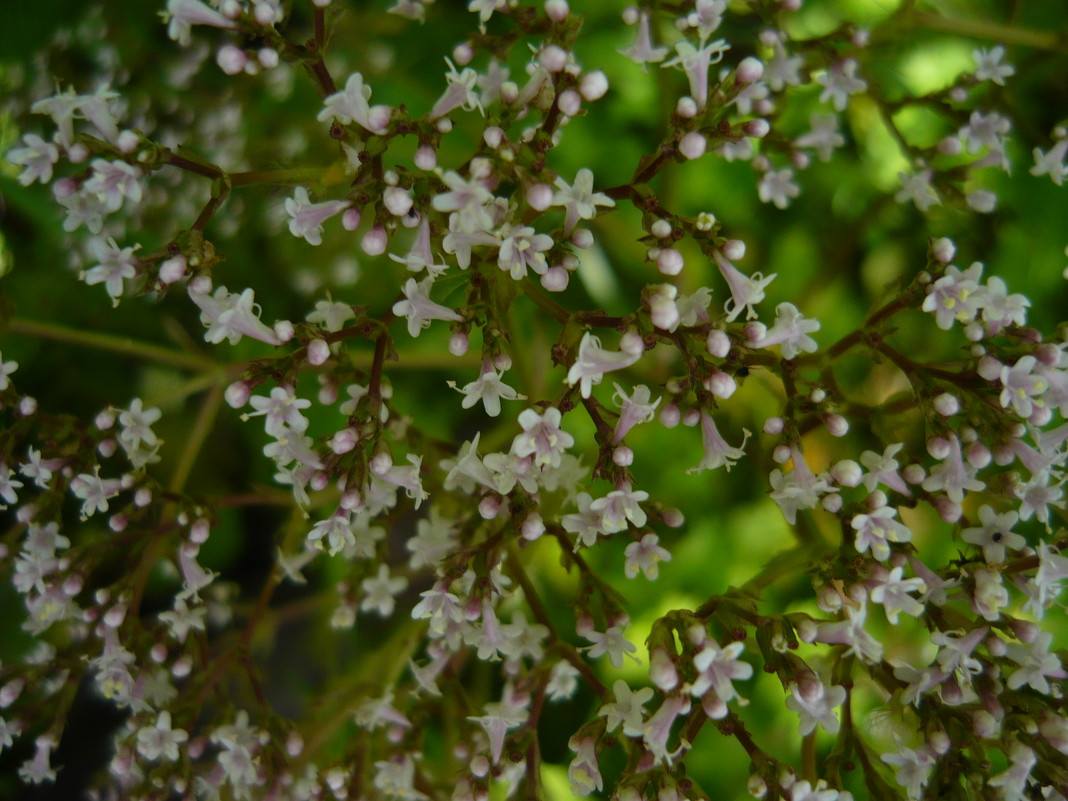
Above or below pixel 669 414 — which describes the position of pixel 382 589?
below

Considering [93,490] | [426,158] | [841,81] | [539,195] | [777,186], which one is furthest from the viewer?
[777,186]

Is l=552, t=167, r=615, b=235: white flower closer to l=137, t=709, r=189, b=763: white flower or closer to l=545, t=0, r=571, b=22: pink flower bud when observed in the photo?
l=545, t=0, r=571, b=22: pink flower bud

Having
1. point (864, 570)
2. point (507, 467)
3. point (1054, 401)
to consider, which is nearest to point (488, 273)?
point (507, 467)

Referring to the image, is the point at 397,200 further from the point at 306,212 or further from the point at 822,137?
the point at 822,137

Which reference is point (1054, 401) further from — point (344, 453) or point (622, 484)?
point (344, 453)

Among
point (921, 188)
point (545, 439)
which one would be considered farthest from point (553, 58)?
point (921, 188)

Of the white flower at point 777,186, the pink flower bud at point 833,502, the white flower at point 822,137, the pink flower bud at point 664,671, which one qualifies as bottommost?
the pink flower bud at point 664,671

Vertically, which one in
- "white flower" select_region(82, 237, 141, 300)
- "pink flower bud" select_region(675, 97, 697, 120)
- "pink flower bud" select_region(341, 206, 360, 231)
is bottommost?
"white flower" select_region(82, 237, 141, 300)

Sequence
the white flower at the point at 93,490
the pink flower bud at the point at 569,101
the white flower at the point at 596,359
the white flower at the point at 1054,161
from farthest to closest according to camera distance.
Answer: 1. the white flower at the point at 1054,161
2. the white flower at the point at 93,490
3. the pink flower bud at the point at 569,101
4. the white flower at the point at 596,359

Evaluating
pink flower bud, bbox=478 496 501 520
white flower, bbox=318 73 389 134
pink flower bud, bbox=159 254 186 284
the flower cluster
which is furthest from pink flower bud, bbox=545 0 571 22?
pink flower bud, bbox=478 496 501 520

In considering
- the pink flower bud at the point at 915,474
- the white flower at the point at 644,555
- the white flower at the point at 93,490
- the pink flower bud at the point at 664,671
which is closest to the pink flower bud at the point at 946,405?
the pink flower bud at the point at 915,474

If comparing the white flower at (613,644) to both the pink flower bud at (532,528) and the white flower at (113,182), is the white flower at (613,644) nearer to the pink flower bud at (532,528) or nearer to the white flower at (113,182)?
the pink flower bud at (532,528)
